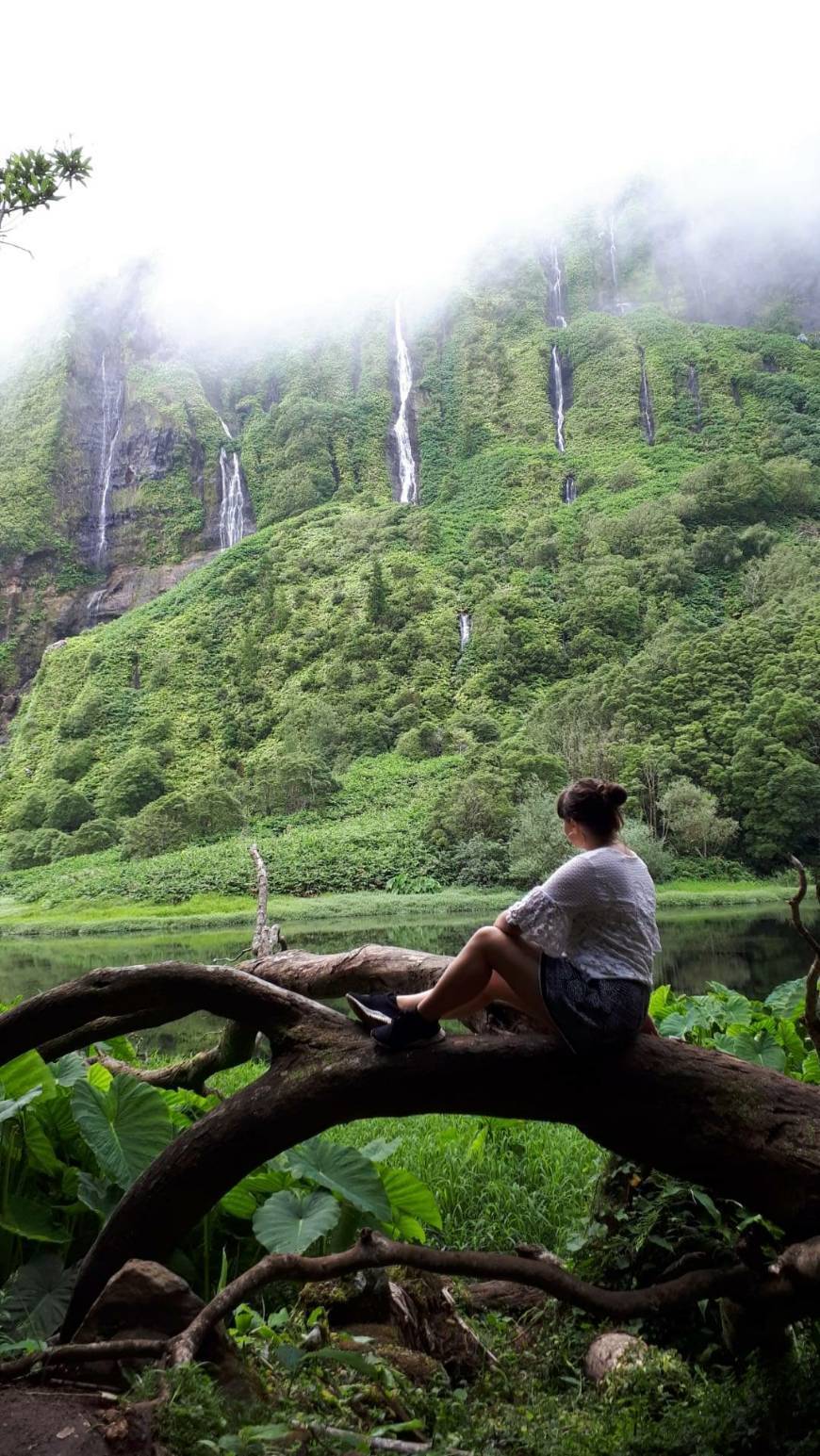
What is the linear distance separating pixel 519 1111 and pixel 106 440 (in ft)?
379

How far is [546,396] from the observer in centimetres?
10394

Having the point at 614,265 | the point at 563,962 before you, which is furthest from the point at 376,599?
the point at 563,962


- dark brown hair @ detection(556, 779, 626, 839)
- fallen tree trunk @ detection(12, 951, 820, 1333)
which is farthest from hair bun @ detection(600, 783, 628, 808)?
fallen tree trunk @ detection(12, 951, 820, 1333)

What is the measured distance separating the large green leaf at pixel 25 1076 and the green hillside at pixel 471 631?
3990 cm

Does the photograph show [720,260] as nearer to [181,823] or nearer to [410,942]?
[181,823]

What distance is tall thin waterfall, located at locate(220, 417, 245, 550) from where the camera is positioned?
344ft

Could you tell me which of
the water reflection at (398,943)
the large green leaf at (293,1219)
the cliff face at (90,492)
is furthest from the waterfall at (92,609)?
the large green leaf at (293,1219)

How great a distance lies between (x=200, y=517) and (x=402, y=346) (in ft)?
118

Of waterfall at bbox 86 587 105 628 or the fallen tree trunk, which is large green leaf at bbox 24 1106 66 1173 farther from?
waterfall at bbox 86 587 105 628

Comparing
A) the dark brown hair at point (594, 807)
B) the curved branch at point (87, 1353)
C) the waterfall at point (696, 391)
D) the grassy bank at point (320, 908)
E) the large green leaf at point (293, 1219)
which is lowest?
the grassy bank at point (320, 908)

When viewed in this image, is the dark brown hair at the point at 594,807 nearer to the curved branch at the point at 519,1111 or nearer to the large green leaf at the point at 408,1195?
the curved branch at the point at 519,1111

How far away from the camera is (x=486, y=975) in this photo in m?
3.29

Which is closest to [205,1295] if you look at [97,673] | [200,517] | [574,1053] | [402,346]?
[574,1053]

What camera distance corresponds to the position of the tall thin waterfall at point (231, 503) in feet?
344
